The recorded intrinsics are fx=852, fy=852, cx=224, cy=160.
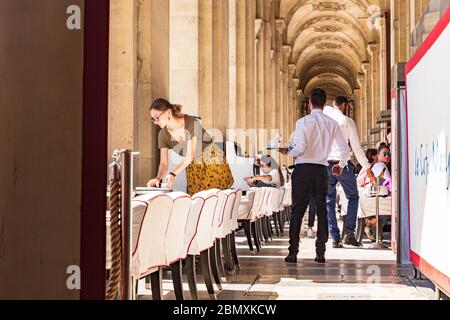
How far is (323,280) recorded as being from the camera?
7539 mm

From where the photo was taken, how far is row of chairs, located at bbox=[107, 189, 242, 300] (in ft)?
13.8

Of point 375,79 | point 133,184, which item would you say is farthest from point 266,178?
point 375,79

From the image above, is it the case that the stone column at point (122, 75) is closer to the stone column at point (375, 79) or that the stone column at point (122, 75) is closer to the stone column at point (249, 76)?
the stone column at point (249, 76)

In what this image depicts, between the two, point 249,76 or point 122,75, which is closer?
point 122,75

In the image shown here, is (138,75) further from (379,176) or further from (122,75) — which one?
(379,176)

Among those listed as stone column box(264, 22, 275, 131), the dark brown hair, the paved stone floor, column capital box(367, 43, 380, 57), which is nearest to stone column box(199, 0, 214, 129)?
the paved stone floor

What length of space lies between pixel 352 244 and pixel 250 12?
39.3 feet

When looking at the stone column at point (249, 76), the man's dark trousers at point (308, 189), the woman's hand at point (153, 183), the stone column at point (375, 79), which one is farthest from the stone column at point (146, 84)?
the stone column at point (375, 79)

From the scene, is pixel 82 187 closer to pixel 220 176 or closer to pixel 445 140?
pixel 445 140

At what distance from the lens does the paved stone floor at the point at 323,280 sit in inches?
257

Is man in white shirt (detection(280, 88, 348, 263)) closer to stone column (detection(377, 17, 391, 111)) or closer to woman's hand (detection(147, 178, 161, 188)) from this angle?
woman's hand (detection(147, 178, 161, 188))

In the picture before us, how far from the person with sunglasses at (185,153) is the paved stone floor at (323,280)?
0.93 metres

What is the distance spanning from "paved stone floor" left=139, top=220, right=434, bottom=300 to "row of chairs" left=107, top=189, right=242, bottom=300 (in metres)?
0.40

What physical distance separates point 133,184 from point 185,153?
2.40 ft
